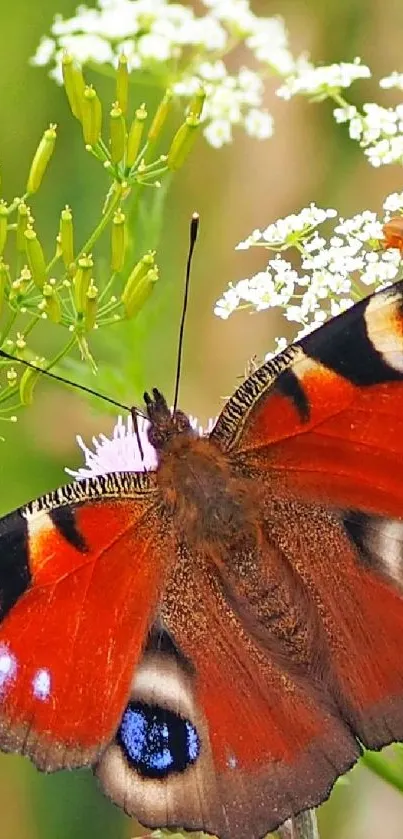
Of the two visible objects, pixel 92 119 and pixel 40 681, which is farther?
pixel 92 119

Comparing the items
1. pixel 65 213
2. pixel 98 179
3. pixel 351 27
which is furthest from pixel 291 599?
pixel 351 27

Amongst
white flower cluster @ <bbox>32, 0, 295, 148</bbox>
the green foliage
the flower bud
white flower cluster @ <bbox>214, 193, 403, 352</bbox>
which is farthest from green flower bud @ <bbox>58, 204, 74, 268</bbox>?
white flower cluster @ <bbox>32, 0, 295, 148</bbox>

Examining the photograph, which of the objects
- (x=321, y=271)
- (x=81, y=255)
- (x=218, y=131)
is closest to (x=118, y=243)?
(x=81, y=255)

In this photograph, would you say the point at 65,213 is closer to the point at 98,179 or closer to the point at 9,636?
the point at 9,636

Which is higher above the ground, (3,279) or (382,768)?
(3,279)

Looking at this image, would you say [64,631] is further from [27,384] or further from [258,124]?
[258,124]

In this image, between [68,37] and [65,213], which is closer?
[65,213]
